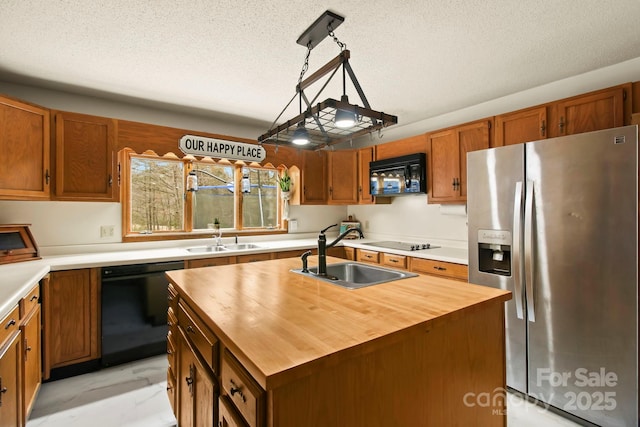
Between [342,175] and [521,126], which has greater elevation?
[521,126]

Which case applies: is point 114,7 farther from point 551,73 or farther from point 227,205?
point 551,73

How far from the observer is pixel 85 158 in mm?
2689

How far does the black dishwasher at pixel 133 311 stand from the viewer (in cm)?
251

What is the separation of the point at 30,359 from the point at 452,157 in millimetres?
3583

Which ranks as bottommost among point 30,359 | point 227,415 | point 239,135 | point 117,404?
point 117,404

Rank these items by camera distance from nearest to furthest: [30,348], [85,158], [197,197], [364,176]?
[30,348], [85,158], [197,197], [364,176]

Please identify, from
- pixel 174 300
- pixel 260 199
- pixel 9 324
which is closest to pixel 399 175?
pixel 260 199

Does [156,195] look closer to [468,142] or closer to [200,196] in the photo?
[200,196]

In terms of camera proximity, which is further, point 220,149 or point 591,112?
point 220,149

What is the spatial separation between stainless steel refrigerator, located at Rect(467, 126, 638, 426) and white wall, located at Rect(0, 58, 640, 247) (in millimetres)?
1133

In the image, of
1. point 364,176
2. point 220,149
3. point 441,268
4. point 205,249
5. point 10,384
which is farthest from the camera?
point 364,176

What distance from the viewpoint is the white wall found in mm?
2602

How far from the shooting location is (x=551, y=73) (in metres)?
2.52

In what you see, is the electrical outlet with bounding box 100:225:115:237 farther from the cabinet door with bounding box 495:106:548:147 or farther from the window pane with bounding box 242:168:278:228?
the cabinet door with bounding box 495:106:548:147
